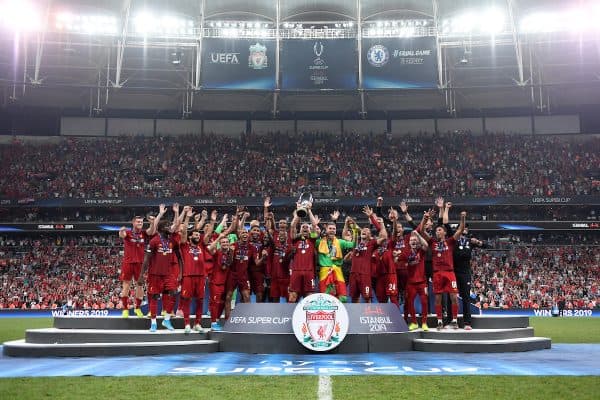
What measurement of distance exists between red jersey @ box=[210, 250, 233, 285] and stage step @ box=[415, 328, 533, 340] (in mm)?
4637

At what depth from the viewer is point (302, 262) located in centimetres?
1303

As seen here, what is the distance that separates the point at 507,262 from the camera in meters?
37.3

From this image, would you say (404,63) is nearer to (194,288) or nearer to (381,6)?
(381,6)

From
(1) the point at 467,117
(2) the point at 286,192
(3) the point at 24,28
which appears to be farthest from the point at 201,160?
(1) the point at 467,117

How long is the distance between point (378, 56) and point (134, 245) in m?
25.7

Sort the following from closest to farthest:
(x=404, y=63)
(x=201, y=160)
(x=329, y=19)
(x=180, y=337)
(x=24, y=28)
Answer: (x=180, y=337), (x=24, y=28), (x=404, y=63), (x=329, y=19), (x=201, y=160)

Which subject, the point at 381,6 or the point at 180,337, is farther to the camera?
the point at 381,6

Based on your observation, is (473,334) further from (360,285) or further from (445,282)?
(360,285)

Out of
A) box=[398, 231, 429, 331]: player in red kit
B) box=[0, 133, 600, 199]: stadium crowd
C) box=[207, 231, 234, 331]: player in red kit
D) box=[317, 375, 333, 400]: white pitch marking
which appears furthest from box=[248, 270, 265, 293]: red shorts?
box=[0, 133, 600, 199]: stadium crowd

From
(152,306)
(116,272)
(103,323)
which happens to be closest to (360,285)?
(152,306)

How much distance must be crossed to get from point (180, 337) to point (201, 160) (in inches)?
1209

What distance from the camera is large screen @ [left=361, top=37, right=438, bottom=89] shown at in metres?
35.2

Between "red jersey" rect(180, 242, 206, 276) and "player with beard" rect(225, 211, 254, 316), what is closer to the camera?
"red jersey" rect(180, 242, 206, 276)

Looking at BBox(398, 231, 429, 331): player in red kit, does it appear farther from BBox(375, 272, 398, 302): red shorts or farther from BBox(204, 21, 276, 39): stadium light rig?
BBox(204, 21, 276, 39): stadium light rig
